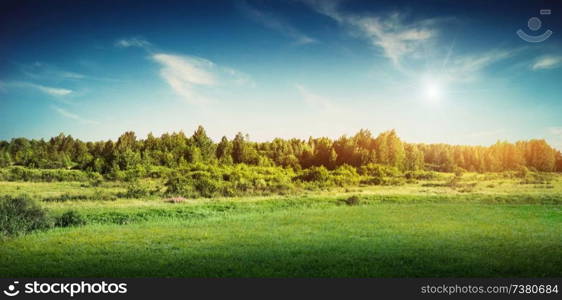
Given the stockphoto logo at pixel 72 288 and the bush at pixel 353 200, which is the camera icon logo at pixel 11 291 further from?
the bush at pixel 353 200

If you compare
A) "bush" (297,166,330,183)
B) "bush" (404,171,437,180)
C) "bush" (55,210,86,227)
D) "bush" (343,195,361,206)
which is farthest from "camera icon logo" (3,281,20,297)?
"bush" (404,171,437,180)

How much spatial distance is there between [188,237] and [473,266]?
7.23 meters

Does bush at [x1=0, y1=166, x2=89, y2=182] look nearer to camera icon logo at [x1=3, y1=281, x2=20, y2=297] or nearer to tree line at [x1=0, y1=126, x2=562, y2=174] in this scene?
tree line at [x1=0, y1=126, x2=562, y2=174]

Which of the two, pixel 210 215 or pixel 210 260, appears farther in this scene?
pixel 210 215

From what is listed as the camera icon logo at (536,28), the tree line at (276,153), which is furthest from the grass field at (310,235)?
the camera icon logo at (536,28)

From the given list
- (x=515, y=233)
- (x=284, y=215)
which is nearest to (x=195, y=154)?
(x=284, y=215)

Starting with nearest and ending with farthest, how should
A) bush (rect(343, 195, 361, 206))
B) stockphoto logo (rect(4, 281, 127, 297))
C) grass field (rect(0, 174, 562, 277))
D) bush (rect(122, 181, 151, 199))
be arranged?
stockphoto logo (rect(4, 281, 127, 297)) → grass field (rect(0, 174, 562, 277)) → bush (rect(122, 181, 151, 199)) → bush (rect(343, 195, 361, 206))

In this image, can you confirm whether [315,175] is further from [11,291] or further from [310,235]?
[11,291]

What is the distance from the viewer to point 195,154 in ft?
47.3

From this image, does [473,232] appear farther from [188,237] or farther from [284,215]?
[188,237]

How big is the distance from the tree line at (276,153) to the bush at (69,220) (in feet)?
6.06

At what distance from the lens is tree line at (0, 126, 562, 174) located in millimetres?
13211
